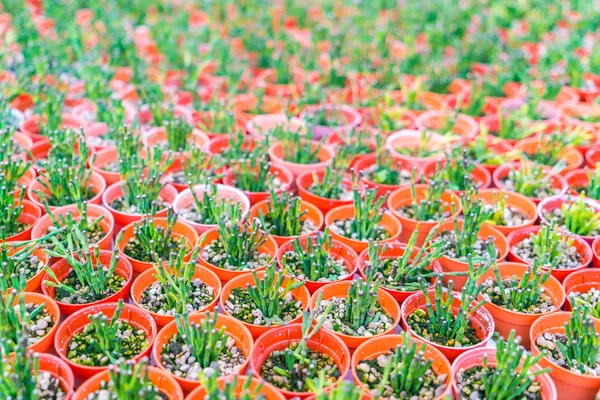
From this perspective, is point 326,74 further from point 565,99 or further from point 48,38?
point 48,38

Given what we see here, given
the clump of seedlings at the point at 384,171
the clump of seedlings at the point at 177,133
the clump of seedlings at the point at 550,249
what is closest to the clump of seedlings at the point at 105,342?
the clump of seedlings at the point at 177,133

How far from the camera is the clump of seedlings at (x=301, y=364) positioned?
2.12 metres

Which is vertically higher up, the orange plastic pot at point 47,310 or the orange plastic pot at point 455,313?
the orange plastic pot at point 47,310

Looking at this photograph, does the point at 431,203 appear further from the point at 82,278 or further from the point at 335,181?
the point at 82,278

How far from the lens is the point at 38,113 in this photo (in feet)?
12.1

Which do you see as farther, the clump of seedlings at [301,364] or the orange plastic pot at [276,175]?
the orange plastic pot at [276,175]

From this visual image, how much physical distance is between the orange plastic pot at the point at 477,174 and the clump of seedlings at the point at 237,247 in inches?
47.0

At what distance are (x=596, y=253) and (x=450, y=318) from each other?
0.98 m

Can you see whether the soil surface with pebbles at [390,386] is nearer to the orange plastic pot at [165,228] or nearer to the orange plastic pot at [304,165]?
the orange plastic pot at [165,228]

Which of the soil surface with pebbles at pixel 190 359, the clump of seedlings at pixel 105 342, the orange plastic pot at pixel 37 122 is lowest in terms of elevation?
the soil surface with pebbles at pixel 190 359

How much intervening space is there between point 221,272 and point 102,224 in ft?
2.38

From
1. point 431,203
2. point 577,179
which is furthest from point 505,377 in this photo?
point 577,179

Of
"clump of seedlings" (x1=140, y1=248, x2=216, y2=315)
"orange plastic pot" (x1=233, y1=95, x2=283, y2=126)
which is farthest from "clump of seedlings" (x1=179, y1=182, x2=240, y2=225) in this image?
"orange plastic pot" (x1=233, y1=95, x2=283, y2=126)

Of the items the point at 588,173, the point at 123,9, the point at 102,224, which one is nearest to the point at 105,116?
the point at 102,224
